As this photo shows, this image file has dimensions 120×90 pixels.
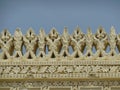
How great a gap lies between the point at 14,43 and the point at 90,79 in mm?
1738

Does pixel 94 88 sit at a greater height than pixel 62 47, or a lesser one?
lesser

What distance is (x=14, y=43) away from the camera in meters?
10.6

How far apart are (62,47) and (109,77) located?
1155 mm

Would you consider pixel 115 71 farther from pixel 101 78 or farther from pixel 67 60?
pixel 67 60

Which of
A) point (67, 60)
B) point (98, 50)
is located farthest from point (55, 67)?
point (98, 50)

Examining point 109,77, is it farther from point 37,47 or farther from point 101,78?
point 37,47

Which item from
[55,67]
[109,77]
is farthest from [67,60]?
[109,77]

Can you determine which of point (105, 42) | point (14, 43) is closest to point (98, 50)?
point (105, 42)

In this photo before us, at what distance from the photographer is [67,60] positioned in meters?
10.2

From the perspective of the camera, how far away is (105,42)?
1041cm

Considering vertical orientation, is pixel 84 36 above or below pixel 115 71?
above

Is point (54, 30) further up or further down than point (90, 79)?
further up

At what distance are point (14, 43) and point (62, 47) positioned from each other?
987mm

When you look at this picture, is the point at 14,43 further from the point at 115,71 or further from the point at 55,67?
the point at 115,71
